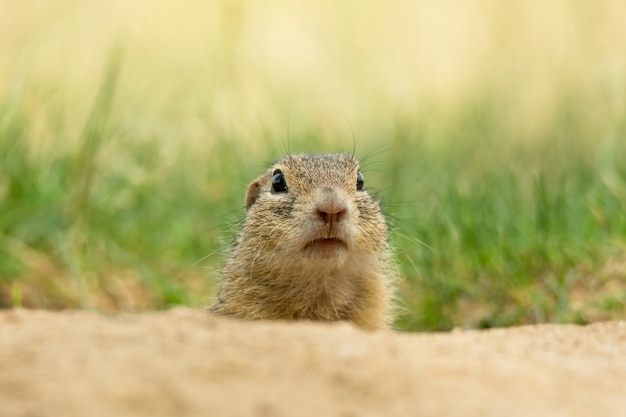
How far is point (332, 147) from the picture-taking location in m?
7.90

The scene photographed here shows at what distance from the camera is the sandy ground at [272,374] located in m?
2.38

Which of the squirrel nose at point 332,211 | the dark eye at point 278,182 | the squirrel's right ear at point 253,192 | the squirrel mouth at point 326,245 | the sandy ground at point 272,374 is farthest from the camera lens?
the squirrel's right ear at point 253,192

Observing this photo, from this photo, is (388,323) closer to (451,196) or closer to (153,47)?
(451,196)

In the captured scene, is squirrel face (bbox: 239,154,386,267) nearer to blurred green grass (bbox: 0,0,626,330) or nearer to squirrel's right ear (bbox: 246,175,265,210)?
squirrel's right ear (bbox: 246,175,265,210)

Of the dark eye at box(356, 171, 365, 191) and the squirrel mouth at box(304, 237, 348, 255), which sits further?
the dark eye at box(356, 171, 365, 191)

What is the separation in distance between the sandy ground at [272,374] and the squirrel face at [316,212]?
1267 millimetres

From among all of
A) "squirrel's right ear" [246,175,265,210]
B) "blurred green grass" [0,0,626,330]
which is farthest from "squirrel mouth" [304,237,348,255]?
"blurred green grass" [0,0,626,330]

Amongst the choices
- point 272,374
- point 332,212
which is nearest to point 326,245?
point 332,212

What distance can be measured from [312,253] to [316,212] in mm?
215

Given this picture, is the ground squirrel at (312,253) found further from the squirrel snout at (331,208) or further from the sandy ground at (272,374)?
the sandy ground at (272,374)

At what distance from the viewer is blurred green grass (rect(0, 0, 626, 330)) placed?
19.4 ft

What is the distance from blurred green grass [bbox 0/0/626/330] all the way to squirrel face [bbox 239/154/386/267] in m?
0.83

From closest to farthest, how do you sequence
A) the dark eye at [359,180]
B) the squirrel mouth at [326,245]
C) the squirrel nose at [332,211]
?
the squirrel nose at [332,211]
the squirrel mouth at [326,245]
the dark eye at [359,180]

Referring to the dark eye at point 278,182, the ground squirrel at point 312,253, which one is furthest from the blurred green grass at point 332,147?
the dark eye at point 278,182
